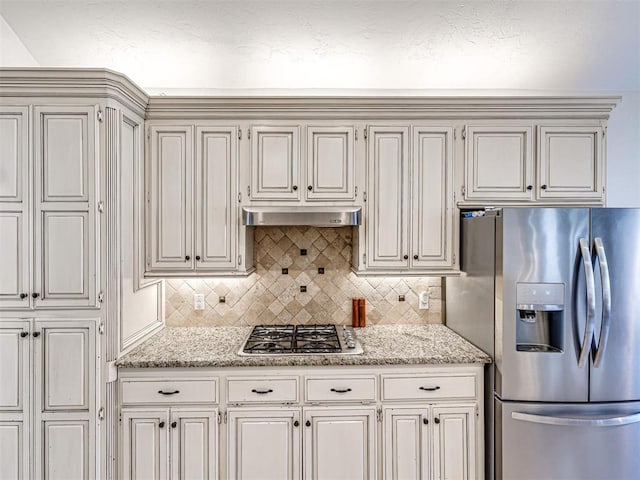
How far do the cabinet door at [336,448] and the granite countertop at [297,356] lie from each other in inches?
12.6

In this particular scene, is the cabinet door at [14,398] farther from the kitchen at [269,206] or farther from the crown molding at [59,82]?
the crown molding at [59,82]

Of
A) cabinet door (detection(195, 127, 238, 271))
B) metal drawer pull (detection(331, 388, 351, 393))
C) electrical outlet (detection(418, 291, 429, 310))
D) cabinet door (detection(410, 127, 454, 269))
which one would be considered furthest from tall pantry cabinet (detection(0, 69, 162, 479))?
electrical outlet (detection(418, 291, 429, 310))

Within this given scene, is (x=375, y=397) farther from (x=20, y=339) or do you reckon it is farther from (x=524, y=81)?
(x=524, y=81)

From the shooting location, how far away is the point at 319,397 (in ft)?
6.77

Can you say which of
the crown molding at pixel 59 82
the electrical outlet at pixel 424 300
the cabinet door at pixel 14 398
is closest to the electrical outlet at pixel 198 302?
the cabinet door at pixel 14 398

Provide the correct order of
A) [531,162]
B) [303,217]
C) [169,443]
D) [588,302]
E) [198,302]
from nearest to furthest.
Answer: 1. [588,302]
2. [169,443]
3. [303,217]
4. [531,162]
5. [198,302]

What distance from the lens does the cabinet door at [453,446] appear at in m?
2.08

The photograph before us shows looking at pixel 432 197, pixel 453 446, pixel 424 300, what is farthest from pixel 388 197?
pixel 453 446

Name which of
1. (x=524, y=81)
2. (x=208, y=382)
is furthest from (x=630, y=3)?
(x=208, y=382)

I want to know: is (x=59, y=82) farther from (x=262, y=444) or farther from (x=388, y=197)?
(x=262, y=444)

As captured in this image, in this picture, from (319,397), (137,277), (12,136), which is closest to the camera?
(12,136)

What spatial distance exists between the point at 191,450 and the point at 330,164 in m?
1.84

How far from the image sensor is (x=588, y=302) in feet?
6.17

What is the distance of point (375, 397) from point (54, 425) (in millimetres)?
1710
